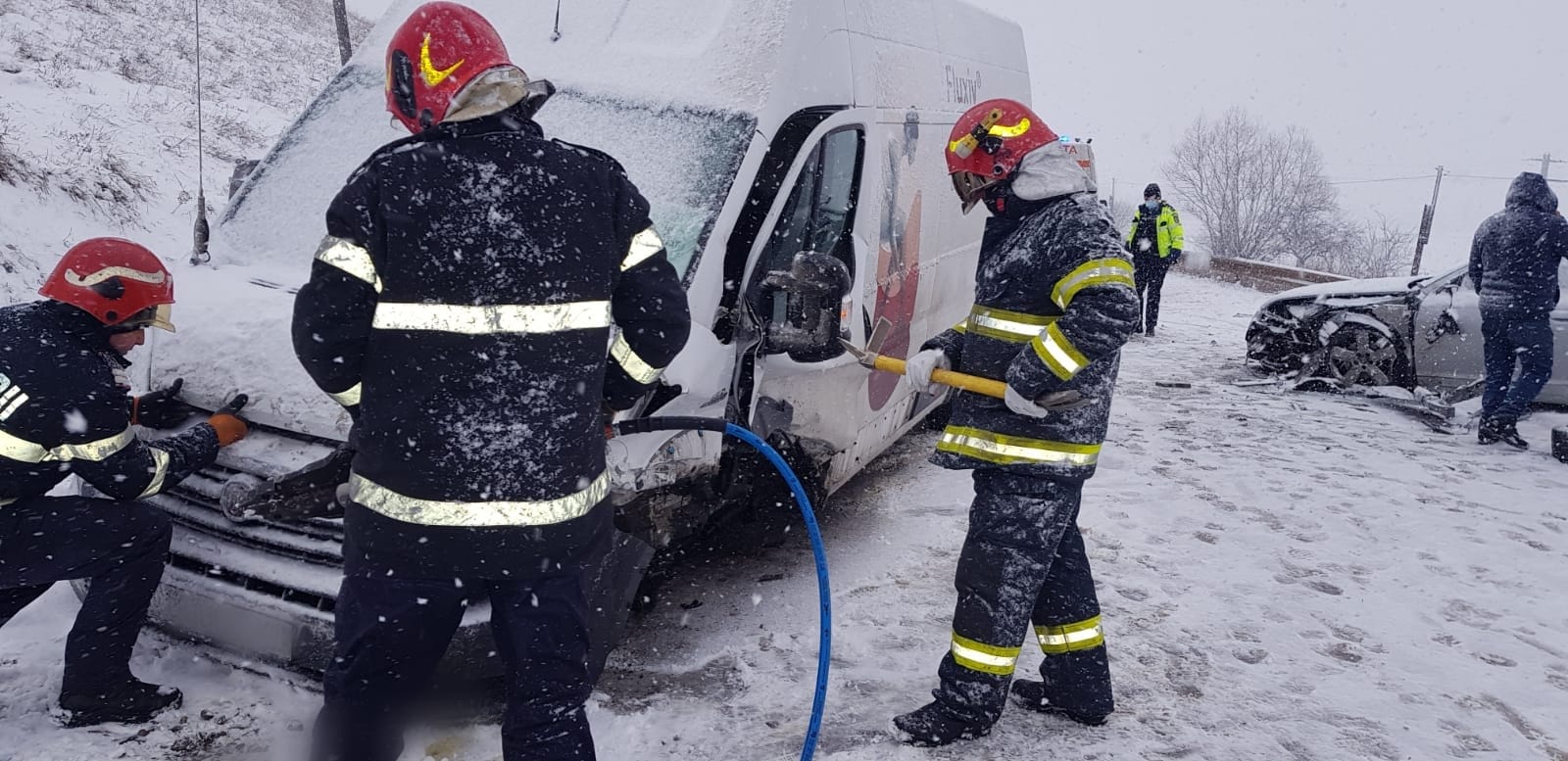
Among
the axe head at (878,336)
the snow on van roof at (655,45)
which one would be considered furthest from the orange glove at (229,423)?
the axe head at (878,336)

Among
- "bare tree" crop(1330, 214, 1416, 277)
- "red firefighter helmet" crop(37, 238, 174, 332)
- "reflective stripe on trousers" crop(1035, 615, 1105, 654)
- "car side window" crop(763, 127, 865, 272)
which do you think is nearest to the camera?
"red firefighter helmet" crop(37, 238, 174, 332)

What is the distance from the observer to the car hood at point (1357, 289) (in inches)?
342

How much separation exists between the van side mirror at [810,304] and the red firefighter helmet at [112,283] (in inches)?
68.4

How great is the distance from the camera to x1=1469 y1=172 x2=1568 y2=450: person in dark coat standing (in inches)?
266

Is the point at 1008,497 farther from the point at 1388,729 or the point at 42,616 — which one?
the point at 42,616

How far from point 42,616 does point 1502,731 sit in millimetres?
4939

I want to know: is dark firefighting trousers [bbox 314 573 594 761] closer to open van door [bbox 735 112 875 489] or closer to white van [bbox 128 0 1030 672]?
white van [bbox 128 0 1030 672]

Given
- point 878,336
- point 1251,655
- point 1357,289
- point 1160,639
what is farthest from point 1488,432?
point 878,336

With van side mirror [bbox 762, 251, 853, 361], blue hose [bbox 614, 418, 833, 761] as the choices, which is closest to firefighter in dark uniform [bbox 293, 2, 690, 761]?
blue hose [bbox 614, 418, 833, 761]

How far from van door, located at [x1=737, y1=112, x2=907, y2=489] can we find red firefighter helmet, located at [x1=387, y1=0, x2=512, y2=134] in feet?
4.16

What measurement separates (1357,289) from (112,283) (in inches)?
363

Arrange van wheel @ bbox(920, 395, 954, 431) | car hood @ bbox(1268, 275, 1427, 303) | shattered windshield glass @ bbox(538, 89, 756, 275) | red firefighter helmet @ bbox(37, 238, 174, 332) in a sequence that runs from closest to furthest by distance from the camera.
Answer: red firefighter helmet @ bbox(37, 238, 174, 332)
shattered windshield glass @ bbox(538, 89, 756, 275)
van wheel @ bbox(920, 395, 954, 431)
car hood @ bbox(1268, 275, 1427, 303)

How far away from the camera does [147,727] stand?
9.71 feet

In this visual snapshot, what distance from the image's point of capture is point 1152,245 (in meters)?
11.7
